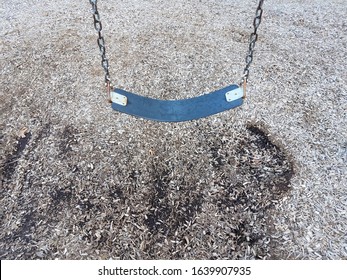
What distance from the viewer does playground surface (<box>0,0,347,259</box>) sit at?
1969mm

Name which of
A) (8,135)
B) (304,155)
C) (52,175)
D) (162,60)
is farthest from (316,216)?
(8,135)

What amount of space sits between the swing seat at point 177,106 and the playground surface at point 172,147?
1.18 ft

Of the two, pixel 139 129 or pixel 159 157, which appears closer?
pixel 159 157

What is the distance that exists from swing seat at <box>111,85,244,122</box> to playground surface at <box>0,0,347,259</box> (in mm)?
361

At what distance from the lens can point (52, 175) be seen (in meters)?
2.30

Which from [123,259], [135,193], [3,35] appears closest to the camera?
[123,259]

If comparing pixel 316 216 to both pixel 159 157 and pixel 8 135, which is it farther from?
pixel 8 135

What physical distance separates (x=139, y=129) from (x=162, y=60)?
3.29 ft

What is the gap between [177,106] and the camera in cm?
224

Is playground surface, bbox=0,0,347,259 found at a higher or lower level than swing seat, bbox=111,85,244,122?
lower

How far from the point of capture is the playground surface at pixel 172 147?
6.46ft

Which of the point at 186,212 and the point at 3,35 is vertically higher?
the point at 3,35

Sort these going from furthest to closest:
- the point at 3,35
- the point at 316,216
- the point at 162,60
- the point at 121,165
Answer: the point at 3,35 < the point at 162,60 < the point at 121,165 < the point at 316,216

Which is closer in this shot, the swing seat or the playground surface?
the playground surface
